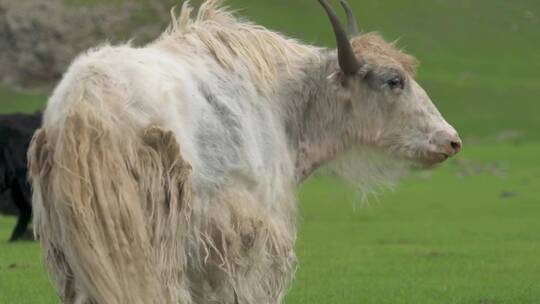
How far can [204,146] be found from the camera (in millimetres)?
6277

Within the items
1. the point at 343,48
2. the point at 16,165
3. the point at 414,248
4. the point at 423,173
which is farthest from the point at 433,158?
the point at 423,173

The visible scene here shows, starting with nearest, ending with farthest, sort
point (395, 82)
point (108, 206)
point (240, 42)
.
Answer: point (108, 206) < point (240, 42) < point (395, 82)

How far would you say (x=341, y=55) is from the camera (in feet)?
23.8

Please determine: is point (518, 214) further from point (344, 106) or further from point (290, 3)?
point (290, 3)

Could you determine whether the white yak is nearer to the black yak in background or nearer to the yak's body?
the yak's body

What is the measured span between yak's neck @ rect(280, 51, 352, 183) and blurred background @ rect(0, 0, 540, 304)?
47 cm

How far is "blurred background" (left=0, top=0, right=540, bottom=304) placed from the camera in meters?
12.1

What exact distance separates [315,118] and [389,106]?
402mm

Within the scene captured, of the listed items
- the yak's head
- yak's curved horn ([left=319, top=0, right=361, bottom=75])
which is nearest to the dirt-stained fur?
yak's curved horn ([left=319, top=0, right=361, bottom=75])

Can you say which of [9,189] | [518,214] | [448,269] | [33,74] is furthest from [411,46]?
[448,269]

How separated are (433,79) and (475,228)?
2822 centimetres

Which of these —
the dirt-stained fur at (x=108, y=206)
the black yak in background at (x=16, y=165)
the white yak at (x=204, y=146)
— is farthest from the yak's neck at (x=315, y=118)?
the black yak in background at (x=16, y=165)

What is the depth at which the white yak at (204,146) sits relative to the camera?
18.5ft

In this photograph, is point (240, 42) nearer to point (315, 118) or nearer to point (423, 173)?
point (315, 118)
